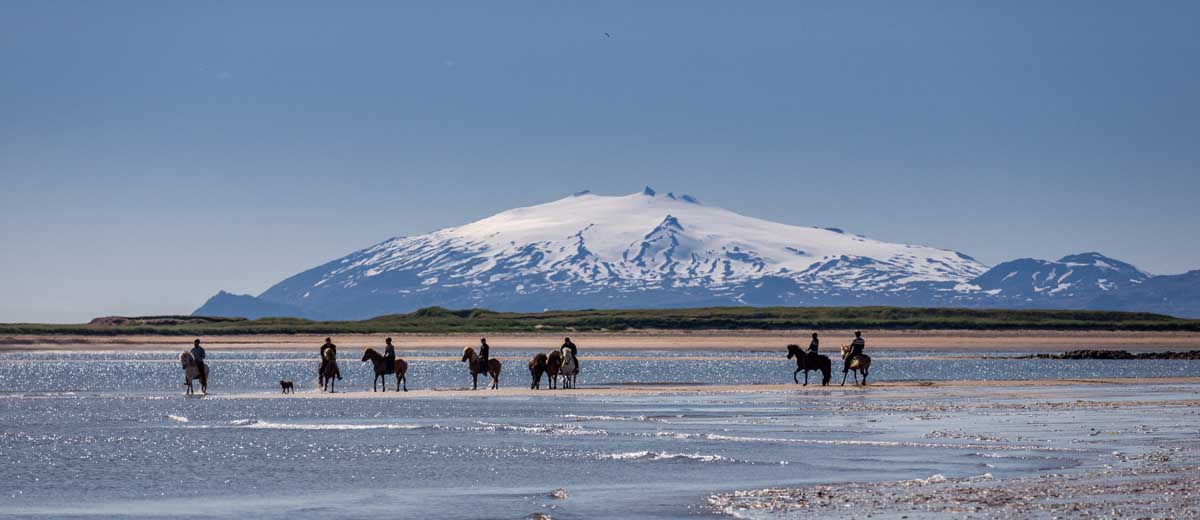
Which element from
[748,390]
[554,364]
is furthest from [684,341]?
[748,390]

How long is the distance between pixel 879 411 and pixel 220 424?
1443cm

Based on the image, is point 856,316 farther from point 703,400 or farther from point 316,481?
point 316,481

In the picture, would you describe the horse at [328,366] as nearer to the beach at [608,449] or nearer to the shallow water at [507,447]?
the beach at [608,449]

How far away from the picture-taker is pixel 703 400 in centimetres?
3928

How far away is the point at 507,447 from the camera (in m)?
26.5

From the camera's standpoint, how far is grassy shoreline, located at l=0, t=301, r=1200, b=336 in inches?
5256

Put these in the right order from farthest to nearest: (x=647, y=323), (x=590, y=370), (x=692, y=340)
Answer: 1. (x=647, y=323)
2. (x=692, y=340)
3. (x=590, y=370)

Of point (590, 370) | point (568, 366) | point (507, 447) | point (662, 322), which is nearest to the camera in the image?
point (507, 447)

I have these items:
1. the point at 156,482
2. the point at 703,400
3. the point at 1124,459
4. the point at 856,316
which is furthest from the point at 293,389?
the point at 856,316

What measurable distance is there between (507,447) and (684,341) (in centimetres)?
9251

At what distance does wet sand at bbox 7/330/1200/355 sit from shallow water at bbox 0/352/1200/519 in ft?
199

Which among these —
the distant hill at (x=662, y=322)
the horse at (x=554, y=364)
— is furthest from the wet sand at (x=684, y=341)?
the horse at (x=554, y=364)

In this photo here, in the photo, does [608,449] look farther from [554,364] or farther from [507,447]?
[554,364]

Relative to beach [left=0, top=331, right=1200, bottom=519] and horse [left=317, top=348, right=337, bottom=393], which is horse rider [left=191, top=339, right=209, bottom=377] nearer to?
beach [left=0, top=331, right=1200, bottom=519]
